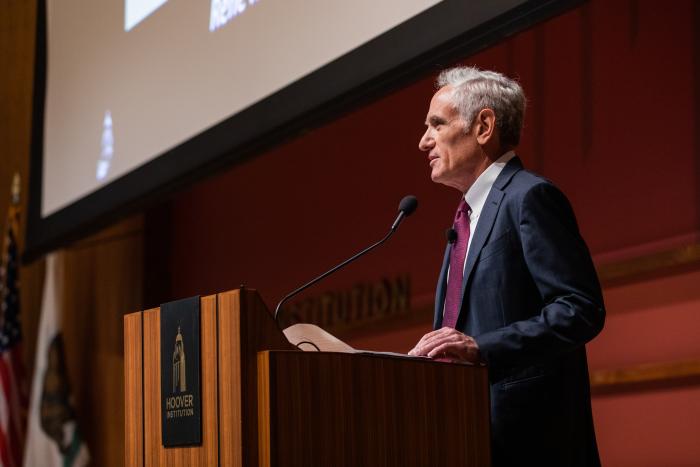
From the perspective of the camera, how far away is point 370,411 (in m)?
1.83

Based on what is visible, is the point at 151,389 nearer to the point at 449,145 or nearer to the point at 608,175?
the point at 449,145

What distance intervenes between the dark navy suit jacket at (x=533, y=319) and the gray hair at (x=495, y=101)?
216mm

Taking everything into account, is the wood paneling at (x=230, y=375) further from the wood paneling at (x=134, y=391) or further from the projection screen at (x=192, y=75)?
the projection screen at (x=192, y=75)

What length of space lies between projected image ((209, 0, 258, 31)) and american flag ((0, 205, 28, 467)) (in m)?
2.66

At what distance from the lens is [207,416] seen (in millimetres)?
1847

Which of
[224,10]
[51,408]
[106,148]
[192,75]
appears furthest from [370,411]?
[51,408]

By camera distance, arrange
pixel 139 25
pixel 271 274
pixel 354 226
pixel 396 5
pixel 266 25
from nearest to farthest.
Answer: pixel 396 5 < pixel 266 25 < pixel 139 25 < pixel 354 226 < pixel 271 274

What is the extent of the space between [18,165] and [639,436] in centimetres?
478

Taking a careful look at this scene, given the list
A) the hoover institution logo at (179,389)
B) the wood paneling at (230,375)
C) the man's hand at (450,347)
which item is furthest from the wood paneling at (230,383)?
the man's hand at (450,347)

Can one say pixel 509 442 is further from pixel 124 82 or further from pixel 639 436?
pixel 124 82

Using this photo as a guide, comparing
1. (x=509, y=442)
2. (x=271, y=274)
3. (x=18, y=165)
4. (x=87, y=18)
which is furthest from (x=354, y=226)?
(x=509, y=442)

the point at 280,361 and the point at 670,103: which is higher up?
the point at 670,103

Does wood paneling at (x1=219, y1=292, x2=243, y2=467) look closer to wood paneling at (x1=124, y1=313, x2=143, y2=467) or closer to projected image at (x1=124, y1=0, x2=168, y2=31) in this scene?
wood paneling at (x1=124, y1=313, x2=143, y2=467)

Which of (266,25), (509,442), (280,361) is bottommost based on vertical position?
(509,442)
